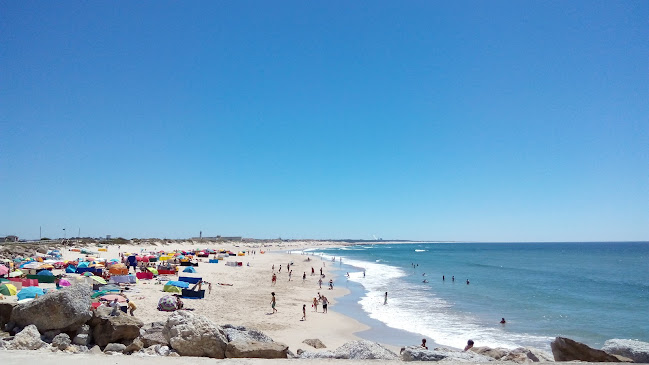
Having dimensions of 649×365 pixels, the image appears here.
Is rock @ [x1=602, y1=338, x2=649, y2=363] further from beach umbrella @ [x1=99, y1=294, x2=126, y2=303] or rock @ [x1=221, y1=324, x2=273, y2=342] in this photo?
beach umbrella @ [x1=99, y1=294, x2=126, y2=303]

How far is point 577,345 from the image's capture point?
9664mm

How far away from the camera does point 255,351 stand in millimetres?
8758

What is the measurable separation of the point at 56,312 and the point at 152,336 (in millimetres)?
2279

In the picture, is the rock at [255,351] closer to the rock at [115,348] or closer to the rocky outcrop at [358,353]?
the rocky outcrop at [358,353]

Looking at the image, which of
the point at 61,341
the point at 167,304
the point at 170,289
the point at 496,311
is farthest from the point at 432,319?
the point at 61,341

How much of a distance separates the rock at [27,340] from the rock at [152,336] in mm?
2005

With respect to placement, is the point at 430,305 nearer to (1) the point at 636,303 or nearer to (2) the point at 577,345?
(1) the point at 636,303

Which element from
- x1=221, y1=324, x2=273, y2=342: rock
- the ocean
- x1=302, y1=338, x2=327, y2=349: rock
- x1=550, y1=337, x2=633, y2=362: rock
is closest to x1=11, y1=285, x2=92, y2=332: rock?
x1=221, y1=324, x2=273, y2=342: rock

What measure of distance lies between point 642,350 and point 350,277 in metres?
36.6

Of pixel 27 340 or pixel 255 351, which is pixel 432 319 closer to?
pixel 255 351

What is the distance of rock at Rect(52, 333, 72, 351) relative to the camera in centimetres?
881

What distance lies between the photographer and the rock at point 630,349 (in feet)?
30.0

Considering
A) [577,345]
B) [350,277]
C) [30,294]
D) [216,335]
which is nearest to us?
[216,335]

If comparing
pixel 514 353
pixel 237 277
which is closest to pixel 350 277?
pixel 237 277
